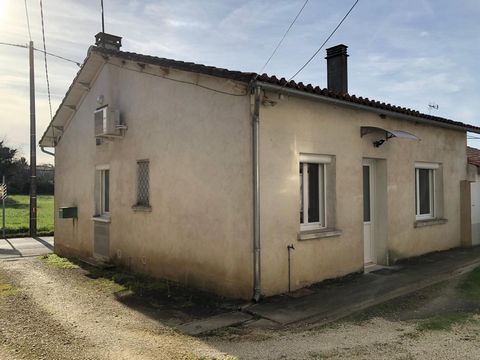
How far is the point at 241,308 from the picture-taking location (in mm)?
6199

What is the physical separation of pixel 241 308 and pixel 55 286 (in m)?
4.32

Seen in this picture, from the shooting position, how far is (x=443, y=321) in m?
5.46

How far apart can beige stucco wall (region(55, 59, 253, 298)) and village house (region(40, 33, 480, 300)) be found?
3cm

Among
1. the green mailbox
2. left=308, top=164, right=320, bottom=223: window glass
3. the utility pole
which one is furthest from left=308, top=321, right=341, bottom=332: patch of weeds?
the utility pole

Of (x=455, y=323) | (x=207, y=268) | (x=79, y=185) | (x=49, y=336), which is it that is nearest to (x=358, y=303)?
(x=455, y=323)

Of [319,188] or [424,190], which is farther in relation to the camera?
[424,190]

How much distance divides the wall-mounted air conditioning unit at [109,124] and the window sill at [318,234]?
498 centimetres

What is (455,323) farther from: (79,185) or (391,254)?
(79,185)

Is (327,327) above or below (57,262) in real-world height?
above

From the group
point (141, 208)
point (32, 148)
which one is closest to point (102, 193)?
point (141, 208)

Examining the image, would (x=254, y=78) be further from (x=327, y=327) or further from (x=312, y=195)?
(x=327, y=327)

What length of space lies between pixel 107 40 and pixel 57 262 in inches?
243

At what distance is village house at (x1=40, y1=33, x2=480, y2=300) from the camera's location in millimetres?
6668

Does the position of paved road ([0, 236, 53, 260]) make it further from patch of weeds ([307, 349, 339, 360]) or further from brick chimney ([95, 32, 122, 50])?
patch of weeds ([307, 349, 339, 360])
